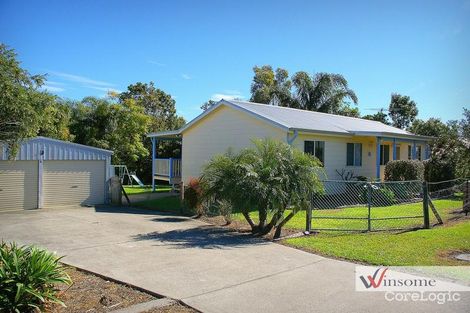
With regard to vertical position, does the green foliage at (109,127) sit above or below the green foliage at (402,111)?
below

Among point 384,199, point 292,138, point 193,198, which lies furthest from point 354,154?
point 193,198

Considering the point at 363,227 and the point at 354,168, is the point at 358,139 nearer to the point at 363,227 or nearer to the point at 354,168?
the point at 354,168

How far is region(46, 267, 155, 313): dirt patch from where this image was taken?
5.47 metres

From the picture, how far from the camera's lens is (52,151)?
671 inches

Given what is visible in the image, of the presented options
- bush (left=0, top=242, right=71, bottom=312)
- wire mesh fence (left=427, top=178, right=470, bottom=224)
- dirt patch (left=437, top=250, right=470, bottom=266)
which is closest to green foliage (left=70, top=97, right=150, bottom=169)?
wire mesh fence (left=427, top=178, right=470, bottom=224)

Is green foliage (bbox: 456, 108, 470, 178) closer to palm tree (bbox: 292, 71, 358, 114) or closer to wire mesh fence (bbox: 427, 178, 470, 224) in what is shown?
wire mesh fence (bbox: 427, 178, 470, 224)

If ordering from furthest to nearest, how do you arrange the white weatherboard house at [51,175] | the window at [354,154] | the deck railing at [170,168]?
the deck railing at [170,168]
the window at [354,154]
the white weatherboard house at [51,175]

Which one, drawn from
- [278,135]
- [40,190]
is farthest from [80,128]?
[278,135]

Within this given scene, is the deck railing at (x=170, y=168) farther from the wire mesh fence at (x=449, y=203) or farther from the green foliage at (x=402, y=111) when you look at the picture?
the green foliage at (x=402, y=111)

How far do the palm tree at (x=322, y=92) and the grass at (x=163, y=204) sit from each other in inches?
821

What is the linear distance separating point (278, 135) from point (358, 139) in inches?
222

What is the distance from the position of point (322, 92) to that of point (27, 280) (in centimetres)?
3435

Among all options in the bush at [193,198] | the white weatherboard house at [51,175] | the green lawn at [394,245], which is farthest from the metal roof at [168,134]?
the green lawn at [394,245]

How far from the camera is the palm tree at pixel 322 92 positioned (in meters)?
37.2
